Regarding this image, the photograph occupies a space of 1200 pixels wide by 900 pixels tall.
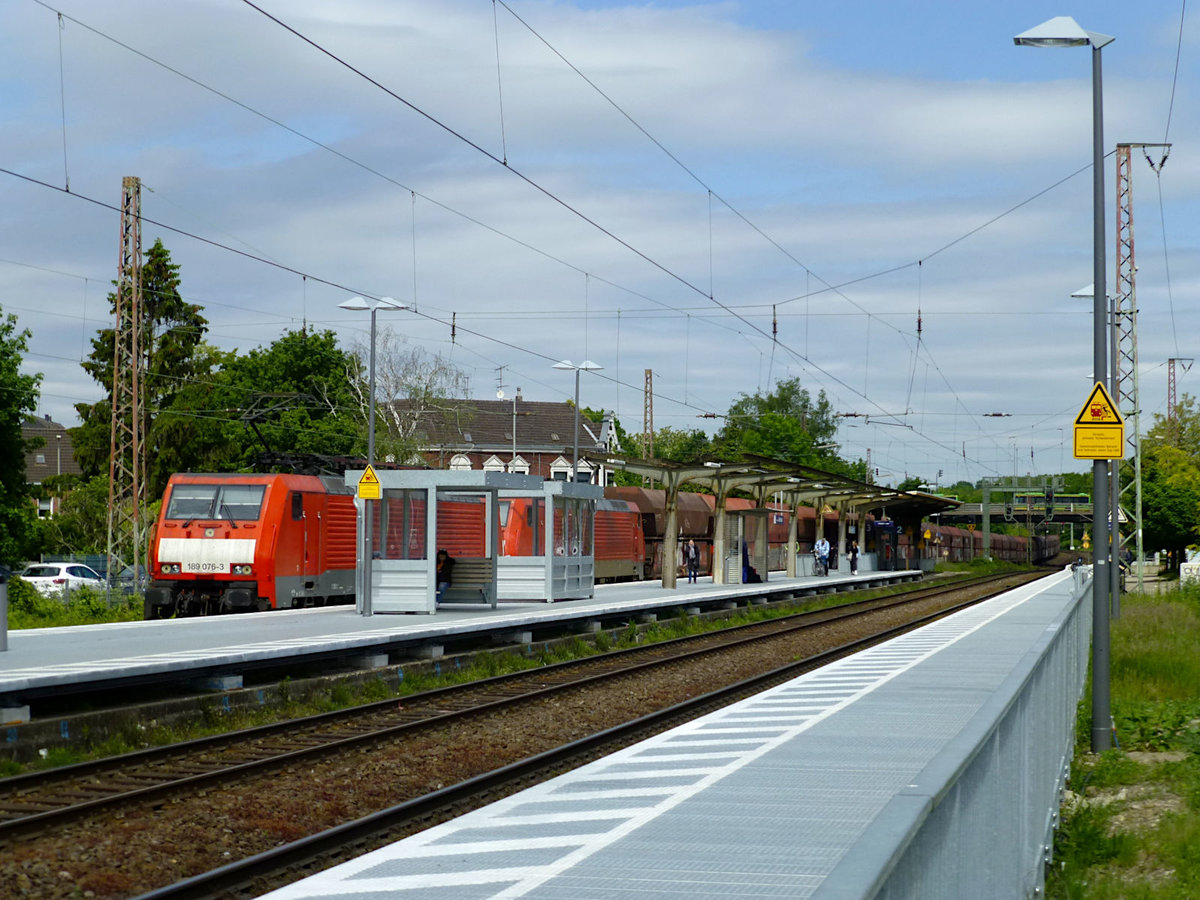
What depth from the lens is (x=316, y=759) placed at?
1230cm

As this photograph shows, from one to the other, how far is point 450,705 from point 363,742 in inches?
122

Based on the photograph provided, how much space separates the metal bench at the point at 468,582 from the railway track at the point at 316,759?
5.41 meters

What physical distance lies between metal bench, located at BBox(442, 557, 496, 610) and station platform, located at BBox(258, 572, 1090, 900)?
1515cm

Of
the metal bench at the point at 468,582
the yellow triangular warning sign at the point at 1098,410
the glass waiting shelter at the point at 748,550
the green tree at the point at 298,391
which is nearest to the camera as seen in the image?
the yellow triangular warning sign at the point at 1098,410

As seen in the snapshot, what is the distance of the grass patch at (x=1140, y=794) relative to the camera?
8.74 m

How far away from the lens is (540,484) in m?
26.5

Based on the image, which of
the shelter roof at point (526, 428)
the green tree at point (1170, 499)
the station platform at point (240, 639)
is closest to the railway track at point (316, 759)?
the station platform at point (240, 639)

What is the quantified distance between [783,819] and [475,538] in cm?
2639

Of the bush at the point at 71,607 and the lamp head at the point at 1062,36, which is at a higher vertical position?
the lamp head at the point at 1062,36

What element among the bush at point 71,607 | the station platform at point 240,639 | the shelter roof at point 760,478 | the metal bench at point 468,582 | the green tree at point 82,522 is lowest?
the bush at point 71,607

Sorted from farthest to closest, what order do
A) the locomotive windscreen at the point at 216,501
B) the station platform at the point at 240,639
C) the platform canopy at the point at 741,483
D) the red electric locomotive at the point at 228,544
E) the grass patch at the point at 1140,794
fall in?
1. the platform canopy at the point at 741,483
2. the locomotive windscreen at the point at 216,501
3. the red electric locomotive at the point at 228,544
4. the station platform at the point at 240,639
5. the grass patch at the point at 1140,794

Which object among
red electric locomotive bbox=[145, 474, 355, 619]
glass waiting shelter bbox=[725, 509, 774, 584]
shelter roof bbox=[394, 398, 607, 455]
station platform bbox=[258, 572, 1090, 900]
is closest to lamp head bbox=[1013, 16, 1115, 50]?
station platform bbox=[258, 572, 1090, 900]

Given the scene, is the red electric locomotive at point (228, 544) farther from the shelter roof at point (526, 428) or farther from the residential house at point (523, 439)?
the shelter roof at point (526, 428)

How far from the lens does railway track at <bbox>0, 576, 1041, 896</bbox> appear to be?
29.9 ft
